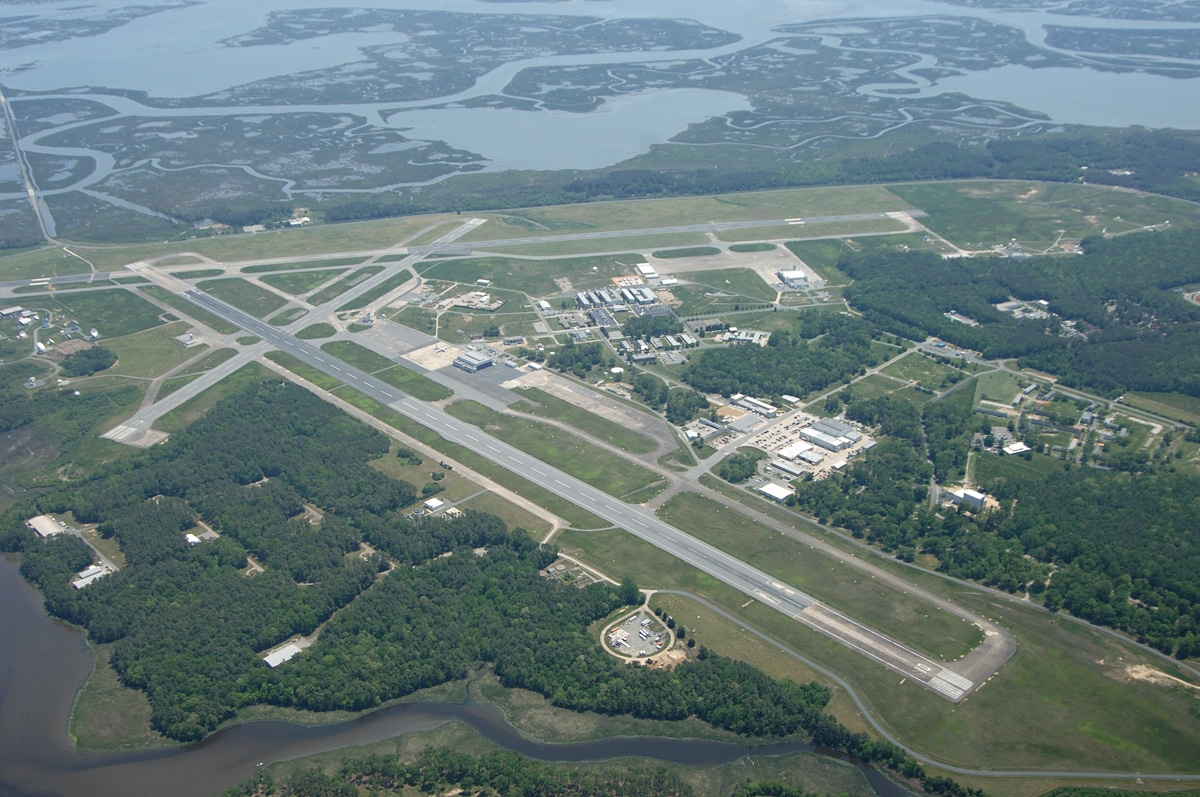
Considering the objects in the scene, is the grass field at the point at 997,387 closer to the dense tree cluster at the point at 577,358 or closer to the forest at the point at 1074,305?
the forest at the point at 1074,305

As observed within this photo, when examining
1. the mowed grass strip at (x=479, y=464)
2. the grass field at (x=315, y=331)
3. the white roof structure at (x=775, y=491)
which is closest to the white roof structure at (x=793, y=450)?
the white roof structure at (x=775, y=491)

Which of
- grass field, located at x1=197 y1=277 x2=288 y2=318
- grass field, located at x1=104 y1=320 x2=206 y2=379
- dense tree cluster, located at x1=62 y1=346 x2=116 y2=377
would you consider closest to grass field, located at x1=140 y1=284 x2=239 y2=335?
A: grass field, located at x1=104 y1=320 x2=206 y2=379

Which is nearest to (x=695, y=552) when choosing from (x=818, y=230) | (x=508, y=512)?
(x=508, y=512)

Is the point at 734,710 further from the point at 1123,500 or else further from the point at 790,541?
the point at 1123,500

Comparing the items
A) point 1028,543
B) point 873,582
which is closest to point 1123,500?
point 1028,543

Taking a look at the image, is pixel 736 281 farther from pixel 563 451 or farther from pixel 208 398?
pixel 208 398

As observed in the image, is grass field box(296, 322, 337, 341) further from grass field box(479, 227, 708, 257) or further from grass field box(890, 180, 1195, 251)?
grass field box(890, 180, 1195, 251)
